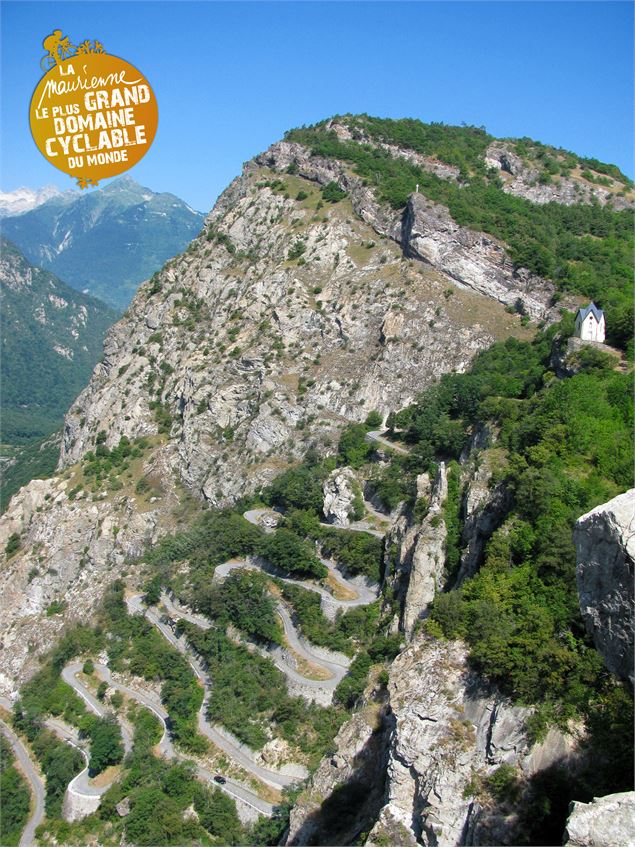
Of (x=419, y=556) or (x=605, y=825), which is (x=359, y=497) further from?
(x=605, y=825)

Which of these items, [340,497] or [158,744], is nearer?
[158,744]

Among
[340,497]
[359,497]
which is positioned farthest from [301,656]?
[359,497]

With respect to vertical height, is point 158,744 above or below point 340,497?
below

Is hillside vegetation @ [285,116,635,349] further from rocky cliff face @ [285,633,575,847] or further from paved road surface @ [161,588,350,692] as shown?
rocky cliff face @ [285,633,575,847]

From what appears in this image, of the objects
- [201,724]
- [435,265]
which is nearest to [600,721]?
[201,724]

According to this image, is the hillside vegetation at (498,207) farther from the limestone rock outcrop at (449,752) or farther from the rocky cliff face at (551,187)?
the limestone rock outcrop at (449,752)

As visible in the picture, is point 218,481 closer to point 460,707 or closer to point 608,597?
point 460,707
